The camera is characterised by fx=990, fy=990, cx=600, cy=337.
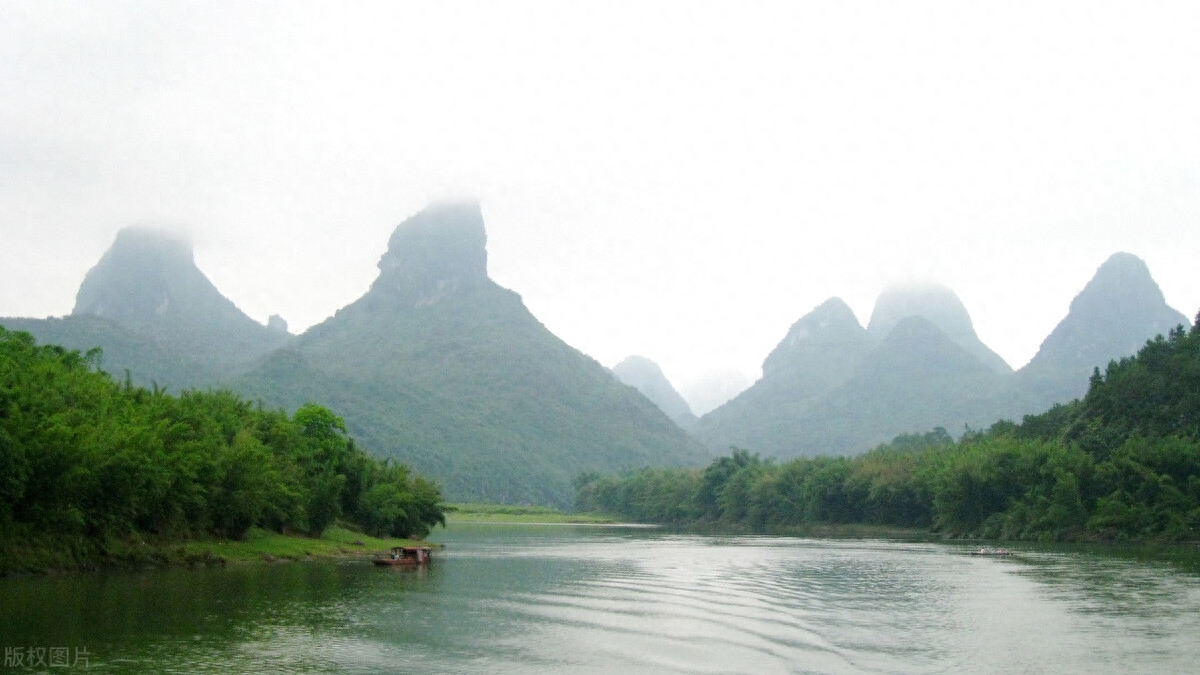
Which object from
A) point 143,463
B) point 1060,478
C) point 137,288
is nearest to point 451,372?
point 137,288

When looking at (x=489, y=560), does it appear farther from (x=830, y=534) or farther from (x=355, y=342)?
(x=355, y=342)

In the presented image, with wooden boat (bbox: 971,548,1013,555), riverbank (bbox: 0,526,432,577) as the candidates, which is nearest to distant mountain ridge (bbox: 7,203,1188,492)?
riverbank (bbox: 0,526,432,577)

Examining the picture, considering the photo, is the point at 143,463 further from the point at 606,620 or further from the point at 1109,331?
the point at 1109,331

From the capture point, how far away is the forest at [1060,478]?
56.5 metres

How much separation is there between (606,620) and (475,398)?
139 metres

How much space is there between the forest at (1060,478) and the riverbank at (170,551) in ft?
136

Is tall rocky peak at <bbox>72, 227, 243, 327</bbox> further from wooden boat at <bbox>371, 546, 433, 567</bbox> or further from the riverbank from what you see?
wooden boat at <bbox>371, 546, 433, 567</bbox>

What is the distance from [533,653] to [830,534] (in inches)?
2518

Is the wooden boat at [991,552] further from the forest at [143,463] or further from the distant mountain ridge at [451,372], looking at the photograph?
the distant mountain ridge at [451,372]

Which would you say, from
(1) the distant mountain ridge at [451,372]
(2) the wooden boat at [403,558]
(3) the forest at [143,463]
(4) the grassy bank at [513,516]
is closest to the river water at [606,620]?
(2) the wooden boat at [403,558]

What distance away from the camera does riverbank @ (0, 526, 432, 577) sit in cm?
2789

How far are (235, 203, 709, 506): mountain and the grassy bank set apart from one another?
253 inches

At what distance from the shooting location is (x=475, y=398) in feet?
530

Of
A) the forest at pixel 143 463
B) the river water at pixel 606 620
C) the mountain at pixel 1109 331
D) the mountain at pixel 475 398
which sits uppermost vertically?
the mountain at pixel 1109 331
